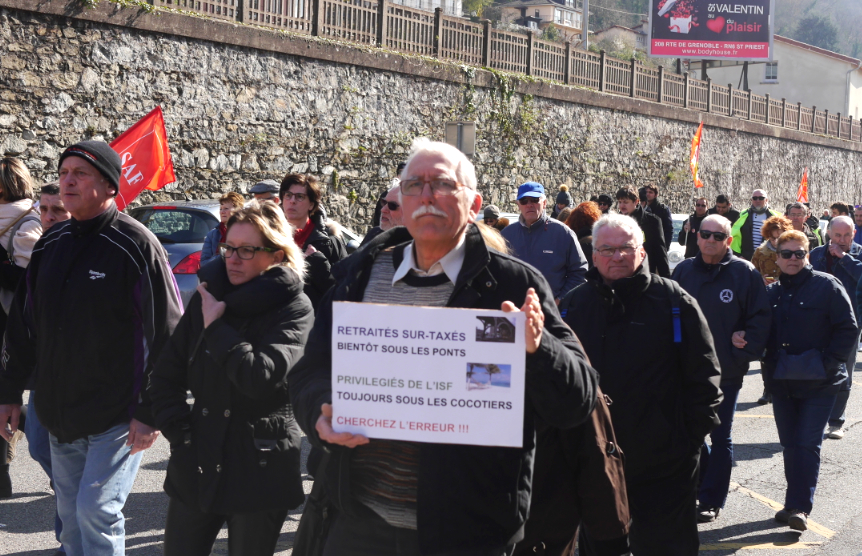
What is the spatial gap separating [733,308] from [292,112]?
467 inches

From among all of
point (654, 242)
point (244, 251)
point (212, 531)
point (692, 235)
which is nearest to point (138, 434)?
point (212, 531)

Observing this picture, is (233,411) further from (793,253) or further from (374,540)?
(793,253)

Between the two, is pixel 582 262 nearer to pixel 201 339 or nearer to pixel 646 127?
pixel 201 339

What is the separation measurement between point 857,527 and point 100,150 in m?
4.94

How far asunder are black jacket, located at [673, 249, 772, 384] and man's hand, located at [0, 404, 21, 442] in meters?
3.97

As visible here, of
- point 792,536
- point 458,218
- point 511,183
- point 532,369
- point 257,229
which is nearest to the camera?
point 532,369

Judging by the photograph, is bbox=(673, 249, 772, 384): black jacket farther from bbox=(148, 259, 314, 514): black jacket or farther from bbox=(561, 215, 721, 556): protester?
bbox=(148, 259, 314, 514): black jacket

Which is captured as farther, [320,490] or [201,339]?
[201,339]

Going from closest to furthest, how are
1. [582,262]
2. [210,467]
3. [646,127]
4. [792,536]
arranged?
[210,467]
[792,536]
[582,262]
[646,127]

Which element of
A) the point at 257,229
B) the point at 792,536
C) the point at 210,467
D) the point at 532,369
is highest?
the point at 257,229

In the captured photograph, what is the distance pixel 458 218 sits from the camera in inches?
103

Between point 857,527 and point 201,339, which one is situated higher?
point 201,339

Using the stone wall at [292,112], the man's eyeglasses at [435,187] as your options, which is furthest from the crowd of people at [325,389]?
the stone wall at [292,112]

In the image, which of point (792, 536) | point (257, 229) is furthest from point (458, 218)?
point (792, 536)
